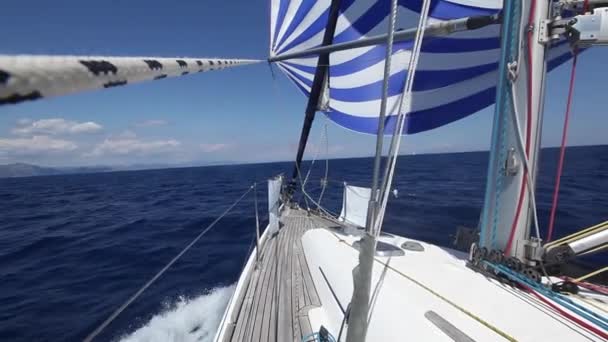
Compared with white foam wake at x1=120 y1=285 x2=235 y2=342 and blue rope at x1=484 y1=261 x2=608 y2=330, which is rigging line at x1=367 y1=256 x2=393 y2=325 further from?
white foam wake at x1=120 y1=285 x2=235 y2=342

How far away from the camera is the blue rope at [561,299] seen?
5.05 ft

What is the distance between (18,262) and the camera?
27.2 ft

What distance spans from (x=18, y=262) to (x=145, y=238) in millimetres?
3243

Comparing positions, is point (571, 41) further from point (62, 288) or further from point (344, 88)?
point (62, 288)

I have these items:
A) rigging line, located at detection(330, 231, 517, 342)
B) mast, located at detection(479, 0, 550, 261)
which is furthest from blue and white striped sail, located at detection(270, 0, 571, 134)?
rigging line, located at detection(330, 231, 517, 342)

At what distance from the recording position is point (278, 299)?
2.99m

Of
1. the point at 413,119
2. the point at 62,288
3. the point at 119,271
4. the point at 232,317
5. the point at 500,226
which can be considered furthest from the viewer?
the point at 119,271

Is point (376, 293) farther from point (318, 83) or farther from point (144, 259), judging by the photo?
point (144, 259)

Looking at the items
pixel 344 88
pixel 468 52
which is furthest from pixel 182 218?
pixel 468 52

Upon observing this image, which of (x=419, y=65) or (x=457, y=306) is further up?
(x=419, y=65)

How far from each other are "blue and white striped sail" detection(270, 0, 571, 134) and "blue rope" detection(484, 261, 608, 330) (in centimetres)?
268

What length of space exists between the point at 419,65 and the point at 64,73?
4894mm

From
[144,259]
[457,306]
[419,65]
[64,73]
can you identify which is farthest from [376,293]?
[144,259]

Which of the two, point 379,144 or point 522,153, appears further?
point 522,153
